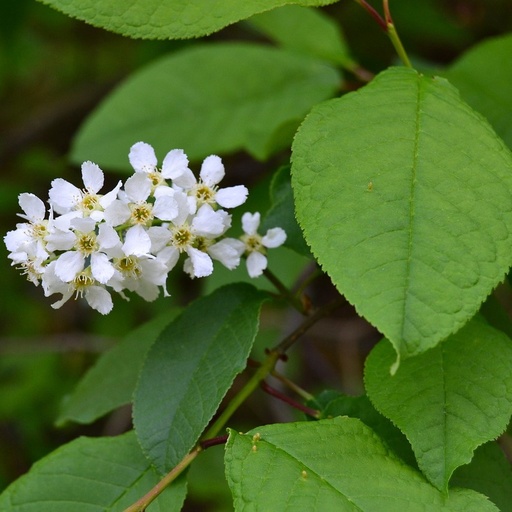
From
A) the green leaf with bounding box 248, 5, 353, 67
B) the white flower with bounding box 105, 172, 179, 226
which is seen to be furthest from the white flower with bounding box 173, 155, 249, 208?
the green leaf with bounding box 248, 5, 353, 67

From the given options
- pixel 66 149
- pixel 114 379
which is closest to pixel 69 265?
pixel 114 379

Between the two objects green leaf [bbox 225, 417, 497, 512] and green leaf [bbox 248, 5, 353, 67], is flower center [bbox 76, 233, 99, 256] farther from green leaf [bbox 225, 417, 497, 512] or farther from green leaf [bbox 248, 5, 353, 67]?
green leaf [bbox 248, 5, 353, 67]

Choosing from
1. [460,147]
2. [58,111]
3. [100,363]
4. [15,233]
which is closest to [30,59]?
[58,111]

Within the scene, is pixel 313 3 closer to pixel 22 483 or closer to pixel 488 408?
pixel 488 408

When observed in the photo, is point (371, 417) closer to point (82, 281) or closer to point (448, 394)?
point (448, 394)

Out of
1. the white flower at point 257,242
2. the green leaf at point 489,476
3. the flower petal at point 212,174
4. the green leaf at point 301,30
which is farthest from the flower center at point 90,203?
the green leaf at point 301,30

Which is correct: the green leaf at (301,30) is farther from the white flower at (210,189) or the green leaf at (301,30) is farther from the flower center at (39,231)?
the flower center at (39,231)
